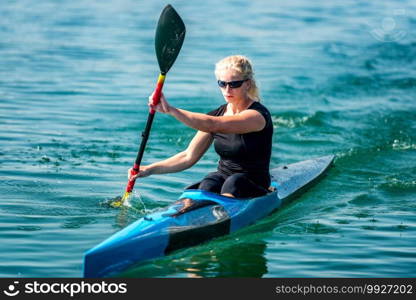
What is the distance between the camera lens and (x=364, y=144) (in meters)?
10.7

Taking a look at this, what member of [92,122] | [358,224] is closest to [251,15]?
[92,122]

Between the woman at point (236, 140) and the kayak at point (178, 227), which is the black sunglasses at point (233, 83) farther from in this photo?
the kayak at point (178, 227)

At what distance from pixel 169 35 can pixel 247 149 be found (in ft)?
4.33

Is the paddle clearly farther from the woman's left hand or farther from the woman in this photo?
the woman's left hand

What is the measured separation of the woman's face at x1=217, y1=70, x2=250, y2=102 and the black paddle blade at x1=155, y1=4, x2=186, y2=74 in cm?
66

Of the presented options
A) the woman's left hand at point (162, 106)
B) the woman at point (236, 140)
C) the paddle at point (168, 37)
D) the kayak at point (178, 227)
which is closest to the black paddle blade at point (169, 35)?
the paddle at point (168, 37)

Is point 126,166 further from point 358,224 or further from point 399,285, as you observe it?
point 399,285

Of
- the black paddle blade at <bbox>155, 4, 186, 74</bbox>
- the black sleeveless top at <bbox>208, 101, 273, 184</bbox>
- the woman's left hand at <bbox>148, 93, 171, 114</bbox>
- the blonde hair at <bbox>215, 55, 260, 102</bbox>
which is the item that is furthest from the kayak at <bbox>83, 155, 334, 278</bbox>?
the black paddle blade at <bbox>155, 4, 186, 74</bbox>

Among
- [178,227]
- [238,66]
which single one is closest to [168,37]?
[238,66]

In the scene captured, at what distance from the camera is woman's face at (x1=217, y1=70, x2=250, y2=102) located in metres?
6.83

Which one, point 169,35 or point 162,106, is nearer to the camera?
point 162,106

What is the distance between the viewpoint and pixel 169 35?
7.41 meters

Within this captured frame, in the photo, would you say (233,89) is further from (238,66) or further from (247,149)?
(247,149)

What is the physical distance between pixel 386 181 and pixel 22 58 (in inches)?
381
